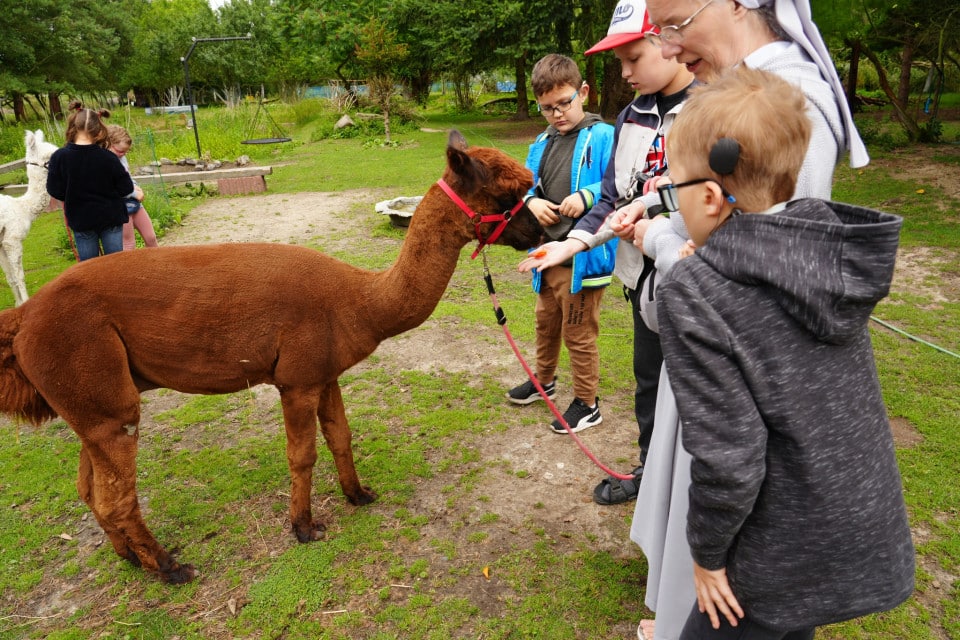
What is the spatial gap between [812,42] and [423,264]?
1.91 metres

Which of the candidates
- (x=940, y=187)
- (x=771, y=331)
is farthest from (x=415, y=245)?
(x=940, y=187)

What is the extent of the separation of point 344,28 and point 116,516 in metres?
28.7

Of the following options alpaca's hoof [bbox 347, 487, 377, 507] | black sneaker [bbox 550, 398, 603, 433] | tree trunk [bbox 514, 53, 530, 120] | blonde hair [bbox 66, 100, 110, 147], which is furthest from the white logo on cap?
tree trunk [bbox 514, 53, 530, 120]

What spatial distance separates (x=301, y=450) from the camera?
3188 mm

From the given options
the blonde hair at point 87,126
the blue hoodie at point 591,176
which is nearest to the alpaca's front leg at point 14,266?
the blonde hair at point 87,126

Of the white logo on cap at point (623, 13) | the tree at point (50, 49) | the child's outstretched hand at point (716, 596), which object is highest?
the tree at point (50, 49)

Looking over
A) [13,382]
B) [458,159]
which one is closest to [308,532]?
[13,382]

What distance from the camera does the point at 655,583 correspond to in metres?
2.12

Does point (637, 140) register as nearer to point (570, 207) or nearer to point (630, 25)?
point (630, 25)

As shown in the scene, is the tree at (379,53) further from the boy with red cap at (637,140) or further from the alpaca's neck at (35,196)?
the boy with red cap at (637,140)

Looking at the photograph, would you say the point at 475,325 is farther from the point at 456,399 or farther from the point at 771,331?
the point at 771,331

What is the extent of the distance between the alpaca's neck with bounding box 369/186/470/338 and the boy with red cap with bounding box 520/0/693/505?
1.79 ft

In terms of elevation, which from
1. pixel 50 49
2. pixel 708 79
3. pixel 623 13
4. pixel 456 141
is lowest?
pixel 456 141

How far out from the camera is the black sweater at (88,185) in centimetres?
526
